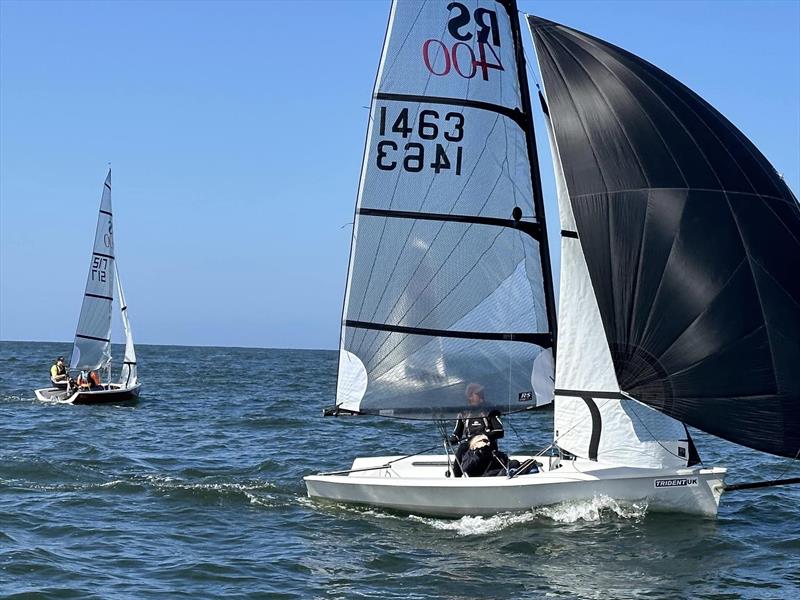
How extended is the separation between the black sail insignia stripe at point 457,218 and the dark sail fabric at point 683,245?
2.75 feet

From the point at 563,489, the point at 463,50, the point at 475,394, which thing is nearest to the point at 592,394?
the point at 563,489

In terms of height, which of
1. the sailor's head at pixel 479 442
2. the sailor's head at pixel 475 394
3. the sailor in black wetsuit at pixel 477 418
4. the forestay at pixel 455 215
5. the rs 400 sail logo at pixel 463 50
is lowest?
the sailor's head at pixel 479 442

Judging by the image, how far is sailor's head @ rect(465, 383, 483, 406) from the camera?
488 inches

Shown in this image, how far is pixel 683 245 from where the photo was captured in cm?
1116

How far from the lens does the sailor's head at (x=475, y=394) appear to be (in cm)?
1241

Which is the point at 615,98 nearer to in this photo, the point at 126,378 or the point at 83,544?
the point at 83,544

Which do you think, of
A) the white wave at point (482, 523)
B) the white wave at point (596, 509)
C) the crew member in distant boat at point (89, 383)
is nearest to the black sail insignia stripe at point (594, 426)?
the white wave at point (596, 509)

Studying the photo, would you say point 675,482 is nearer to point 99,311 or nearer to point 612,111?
point 612,111

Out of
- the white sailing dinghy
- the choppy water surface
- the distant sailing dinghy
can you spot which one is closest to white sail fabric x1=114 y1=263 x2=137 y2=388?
the distant sailing dinghy

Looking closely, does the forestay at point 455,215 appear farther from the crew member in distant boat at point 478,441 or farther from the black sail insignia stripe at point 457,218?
the crew member in distant boat at point 478,441

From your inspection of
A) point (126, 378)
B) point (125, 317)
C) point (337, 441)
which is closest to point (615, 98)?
point (337, 441)

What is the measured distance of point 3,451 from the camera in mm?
17516

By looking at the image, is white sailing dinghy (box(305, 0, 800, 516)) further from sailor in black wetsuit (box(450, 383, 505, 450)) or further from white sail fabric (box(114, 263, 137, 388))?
white sail fabric (box(114, 263, 137, 388))

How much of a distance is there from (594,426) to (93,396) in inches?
746
